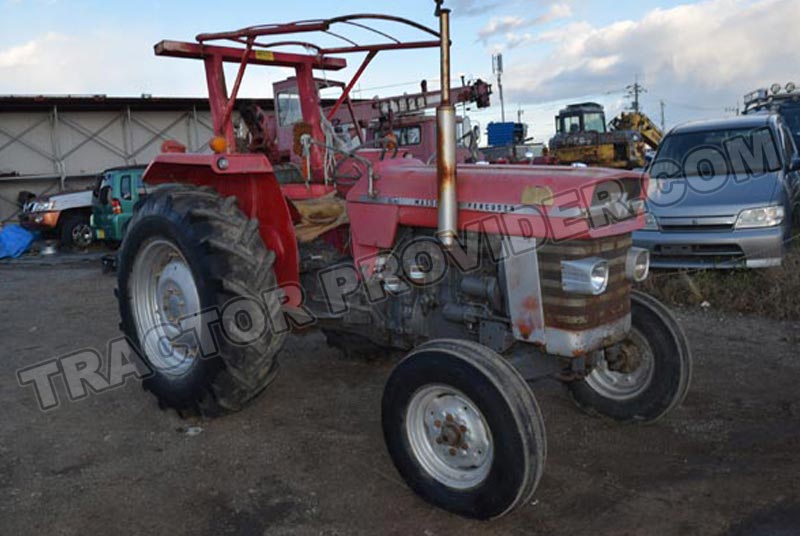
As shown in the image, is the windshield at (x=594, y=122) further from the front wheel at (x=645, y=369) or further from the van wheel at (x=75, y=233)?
the front wheel at (x=645, y=369)

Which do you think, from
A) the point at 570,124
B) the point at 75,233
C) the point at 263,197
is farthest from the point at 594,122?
the point at 263,197

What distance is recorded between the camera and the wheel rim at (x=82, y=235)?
14.5 meters

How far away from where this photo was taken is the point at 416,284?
370 cm

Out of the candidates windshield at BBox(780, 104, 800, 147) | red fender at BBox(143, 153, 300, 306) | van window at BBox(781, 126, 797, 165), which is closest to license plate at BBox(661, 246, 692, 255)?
van window at BBox(781, 126, 797, 165)

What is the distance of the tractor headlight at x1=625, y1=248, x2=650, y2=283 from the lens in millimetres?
3449

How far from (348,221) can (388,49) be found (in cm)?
125

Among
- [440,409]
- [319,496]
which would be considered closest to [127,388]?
[319,496]

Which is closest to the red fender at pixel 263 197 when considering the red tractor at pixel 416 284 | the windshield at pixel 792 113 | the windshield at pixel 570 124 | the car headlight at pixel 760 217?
the red tractor at pixel 416 284

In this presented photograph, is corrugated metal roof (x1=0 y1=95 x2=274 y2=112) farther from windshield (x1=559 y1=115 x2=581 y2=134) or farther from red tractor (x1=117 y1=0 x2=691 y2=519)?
red tractor (x1=117 y1=0 x2=691 y2=519)

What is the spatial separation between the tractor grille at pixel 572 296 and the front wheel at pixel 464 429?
0.41 m

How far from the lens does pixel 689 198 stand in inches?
277

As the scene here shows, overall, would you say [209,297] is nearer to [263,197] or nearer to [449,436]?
[263,197]

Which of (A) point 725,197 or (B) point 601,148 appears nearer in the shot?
(A) point 725,197

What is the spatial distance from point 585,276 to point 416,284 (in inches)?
38.4
